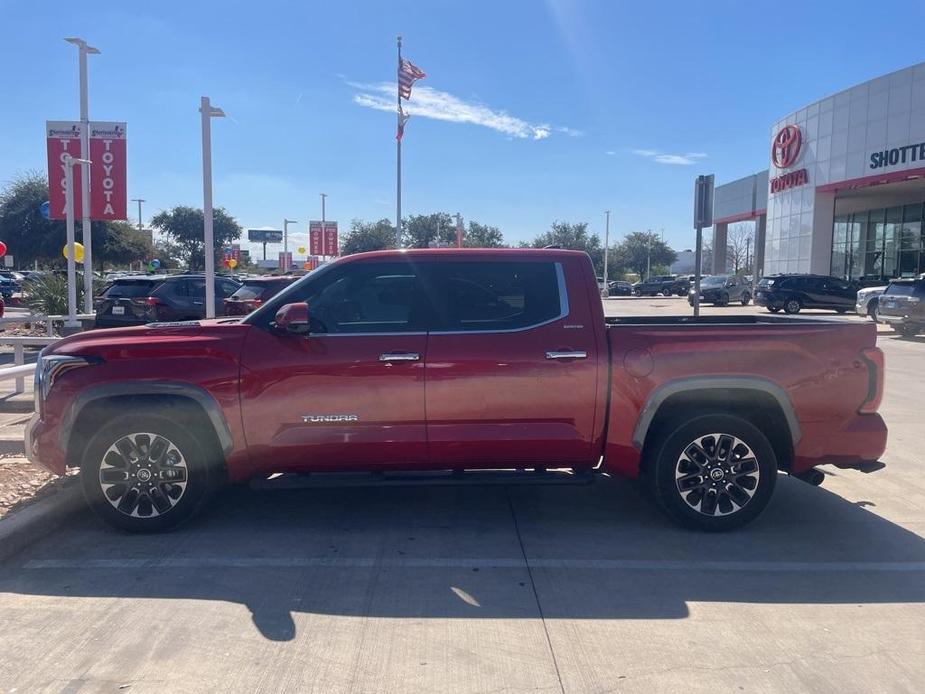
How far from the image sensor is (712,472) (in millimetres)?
5398

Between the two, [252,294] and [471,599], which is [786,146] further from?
[471,599]

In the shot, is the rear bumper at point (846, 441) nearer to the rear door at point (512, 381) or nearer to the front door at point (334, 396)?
the rear door at point (512, 381)

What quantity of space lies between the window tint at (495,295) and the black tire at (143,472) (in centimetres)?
192

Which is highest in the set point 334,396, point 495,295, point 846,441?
point 495,295

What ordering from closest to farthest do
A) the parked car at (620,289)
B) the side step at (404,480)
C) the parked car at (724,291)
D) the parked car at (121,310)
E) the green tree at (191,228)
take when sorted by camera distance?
the side step at (404,480)
the parked car at (121,310)
the parked car at (724,291)
the parked car at (620,289)
the green tree at (191,228)

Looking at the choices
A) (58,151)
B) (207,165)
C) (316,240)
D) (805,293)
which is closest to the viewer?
(207,165)

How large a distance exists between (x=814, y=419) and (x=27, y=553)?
17.4ft

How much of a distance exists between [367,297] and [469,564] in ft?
6.35

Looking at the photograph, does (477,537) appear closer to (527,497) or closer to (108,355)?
(527,497)

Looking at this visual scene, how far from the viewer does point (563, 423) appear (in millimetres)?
5297

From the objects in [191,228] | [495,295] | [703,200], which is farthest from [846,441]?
[191,228]

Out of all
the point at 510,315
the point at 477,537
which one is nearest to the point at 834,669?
the point at 477,537

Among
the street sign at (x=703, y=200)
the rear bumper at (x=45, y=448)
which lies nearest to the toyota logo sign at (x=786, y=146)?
the street sign at (x=703, y=200)

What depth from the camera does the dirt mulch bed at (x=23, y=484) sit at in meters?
5.76
